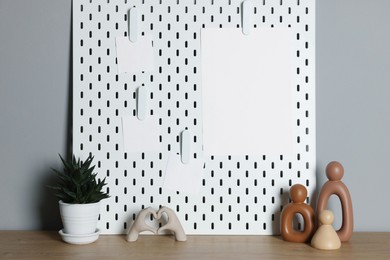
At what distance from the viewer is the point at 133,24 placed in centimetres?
120

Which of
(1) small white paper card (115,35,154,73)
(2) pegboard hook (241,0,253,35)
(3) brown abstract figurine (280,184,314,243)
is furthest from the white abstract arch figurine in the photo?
(2) pegboard hook (241,0,253,35)

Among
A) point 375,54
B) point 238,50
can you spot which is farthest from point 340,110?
point 238,50

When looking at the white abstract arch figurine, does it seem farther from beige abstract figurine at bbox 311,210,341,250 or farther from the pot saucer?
beige abstract figurine at bbox 311,210,341,250

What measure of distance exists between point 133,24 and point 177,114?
242mm

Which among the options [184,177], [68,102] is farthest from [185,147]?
[68,102]

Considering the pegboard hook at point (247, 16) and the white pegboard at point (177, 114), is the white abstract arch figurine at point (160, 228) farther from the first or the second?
the pegboard hook at point (247, 16)

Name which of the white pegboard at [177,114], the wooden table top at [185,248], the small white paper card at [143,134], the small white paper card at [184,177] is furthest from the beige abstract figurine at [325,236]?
the small white paper card at [143,134]

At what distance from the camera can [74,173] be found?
1.11 meters

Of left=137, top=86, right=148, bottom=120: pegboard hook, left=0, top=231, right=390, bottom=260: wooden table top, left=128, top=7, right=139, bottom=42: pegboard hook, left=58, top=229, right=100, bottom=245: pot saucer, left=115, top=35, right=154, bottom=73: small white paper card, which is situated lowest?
left=0, top=231, right=390, bottom=260: wooden table top

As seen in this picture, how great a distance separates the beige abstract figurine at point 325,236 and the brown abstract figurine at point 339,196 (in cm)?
4

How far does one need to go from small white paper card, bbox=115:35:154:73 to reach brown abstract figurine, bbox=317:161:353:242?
1.61 feet

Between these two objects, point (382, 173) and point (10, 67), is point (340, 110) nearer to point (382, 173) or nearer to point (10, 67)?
point (382, 173)

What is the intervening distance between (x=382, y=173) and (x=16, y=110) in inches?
36.2

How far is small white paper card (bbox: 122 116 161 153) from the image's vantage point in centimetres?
120
